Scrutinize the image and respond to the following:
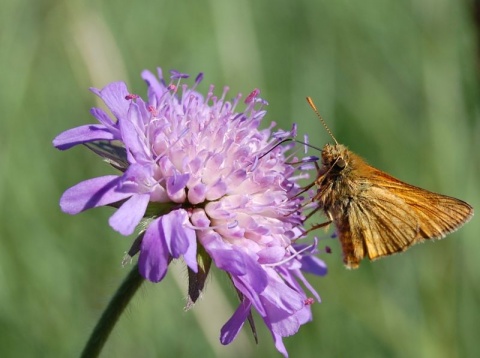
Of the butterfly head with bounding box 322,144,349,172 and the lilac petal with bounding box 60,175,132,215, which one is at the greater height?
the lilac petal with bounding box 60,175,132,215

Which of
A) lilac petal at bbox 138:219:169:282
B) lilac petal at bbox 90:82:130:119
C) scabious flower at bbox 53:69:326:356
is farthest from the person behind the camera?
lilac petal at bbox 90:82:130:119

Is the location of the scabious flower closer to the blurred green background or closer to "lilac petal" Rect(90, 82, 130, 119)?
"lilac petal" Rect(90, 82, 130, 119)

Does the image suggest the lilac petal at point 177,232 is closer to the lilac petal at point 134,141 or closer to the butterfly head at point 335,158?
the lilac petal at point 134,141

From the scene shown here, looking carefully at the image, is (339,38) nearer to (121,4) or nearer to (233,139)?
(121,4)

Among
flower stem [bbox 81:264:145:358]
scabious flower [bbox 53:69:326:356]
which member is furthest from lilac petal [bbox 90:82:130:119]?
flower stem [bbox 81:264:145:358]

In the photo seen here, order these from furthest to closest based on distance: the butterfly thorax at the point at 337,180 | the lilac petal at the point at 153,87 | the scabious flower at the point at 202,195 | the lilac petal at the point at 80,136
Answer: the butterfly thorax at the point at 337,180 < the lilac petal at the point at 153,87 < the lilac petal at the point at 80,136 < the scabious flower at the point at 202,195

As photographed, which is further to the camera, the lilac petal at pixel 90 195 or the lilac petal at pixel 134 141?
the lilac petal at pixel 134 141

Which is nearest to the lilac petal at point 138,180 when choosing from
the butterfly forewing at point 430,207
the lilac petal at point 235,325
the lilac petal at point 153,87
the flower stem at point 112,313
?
the flower stem at point 112,313

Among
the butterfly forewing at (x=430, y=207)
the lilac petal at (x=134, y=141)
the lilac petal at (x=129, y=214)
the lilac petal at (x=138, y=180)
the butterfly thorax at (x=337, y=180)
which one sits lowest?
the butterfly forewing at (x=430, y=207)
